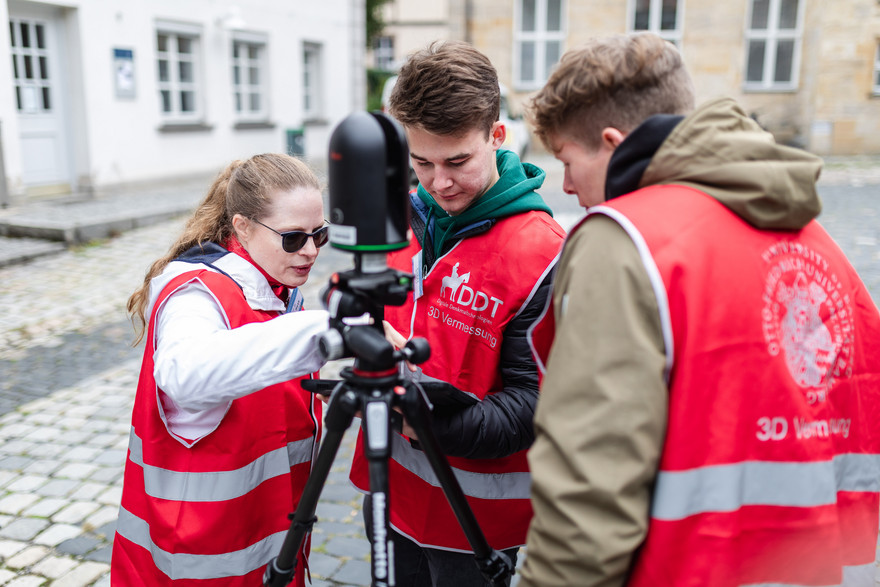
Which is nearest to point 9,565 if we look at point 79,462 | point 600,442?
point 79,462

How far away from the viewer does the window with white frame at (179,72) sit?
41.0 ft

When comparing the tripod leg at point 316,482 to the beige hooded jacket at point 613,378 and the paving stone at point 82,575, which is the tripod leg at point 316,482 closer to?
the beige hooded jacket at point 613,378

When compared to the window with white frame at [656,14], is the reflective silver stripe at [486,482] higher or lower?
lower

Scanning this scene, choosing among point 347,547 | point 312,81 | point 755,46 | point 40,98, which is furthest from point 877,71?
point 347,547

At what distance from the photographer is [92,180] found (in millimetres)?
11125

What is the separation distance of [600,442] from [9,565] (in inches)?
114

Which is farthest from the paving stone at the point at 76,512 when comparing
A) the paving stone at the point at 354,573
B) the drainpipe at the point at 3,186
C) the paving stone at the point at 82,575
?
the drainpipe at the point at 3,186

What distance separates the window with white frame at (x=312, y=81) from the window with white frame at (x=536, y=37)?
685 centimetres

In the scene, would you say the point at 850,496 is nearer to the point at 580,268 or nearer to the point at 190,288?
the point at 580,268

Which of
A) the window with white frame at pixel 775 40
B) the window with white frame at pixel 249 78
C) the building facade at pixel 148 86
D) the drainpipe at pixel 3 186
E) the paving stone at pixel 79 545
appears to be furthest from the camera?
the window with white frame at pixel 775 40

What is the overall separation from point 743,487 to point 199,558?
4.24 ft

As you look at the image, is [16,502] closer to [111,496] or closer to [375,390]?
[111,496]

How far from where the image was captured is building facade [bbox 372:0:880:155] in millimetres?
18422

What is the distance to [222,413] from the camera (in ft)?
5.91
